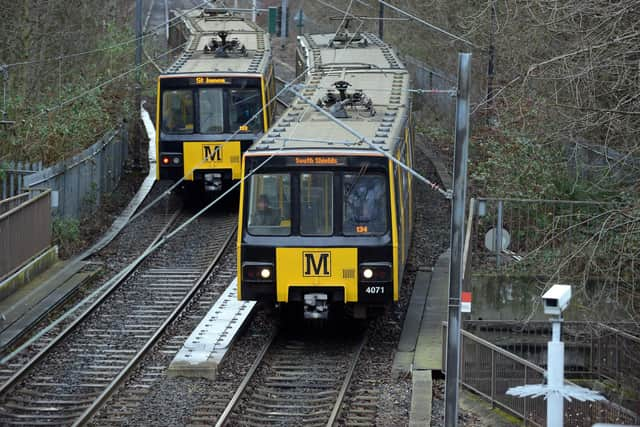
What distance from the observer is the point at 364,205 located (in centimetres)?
1631

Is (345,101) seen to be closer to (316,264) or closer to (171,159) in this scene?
(316,264)

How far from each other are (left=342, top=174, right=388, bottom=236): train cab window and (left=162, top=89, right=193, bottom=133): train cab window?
916 centimetres

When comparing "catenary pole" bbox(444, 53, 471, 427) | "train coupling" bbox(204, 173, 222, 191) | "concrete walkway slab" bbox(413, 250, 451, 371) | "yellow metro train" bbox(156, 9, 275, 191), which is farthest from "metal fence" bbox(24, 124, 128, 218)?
"catenary pole" bbox(444, 53, 471, 427)

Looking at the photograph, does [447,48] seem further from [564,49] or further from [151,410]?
[151,410]

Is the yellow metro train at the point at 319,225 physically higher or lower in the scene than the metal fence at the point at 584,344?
higher

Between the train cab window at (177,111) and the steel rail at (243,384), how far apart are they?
8.25m

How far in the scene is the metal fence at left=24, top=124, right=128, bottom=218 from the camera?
22.5 m

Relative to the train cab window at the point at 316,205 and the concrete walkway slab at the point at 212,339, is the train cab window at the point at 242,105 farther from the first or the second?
the train cab window at the point at 316,205

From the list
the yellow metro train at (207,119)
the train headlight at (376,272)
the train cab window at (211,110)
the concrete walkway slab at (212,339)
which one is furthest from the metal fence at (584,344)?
the train cab window at (211,110)

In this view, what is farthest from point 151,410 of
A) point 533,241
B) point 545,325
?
point 533,241

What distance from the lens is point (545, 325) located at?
18.8 meters

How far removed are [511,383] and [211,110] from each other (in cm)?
1239

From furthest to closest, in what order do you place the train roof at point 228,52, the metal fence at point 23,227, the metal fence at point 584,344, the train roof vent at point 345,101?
the train roof at point 228,52 < the metal fence at point 23,227 < the train roof vent at point 345,101 < the metal fence at point 584,344

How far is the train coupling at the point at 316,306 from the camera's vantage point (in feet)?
53.5
